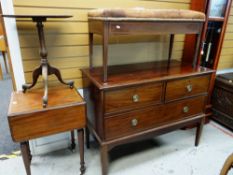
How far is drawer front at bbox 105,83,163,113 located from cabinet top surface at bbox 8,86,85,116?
0.69ft

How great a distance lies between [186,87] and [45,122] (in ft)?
3.99

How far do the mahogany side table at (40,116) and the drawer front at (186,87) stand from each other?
0.75 m

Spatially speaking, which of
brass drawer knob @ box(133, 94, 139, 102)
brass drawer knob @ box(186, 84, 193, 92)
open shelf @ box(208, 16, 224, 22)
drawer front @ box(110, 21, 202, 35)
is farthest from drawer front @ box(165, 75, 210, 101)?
open shelf @ box(208, 16, 224, 22)

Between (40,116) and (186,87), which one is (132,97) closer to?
(186,87)

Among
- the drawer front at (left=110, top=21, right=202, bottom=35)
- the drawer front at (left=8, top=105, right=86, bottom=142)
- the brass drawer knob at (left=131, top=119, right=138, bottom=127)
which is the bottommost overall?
the brass drawer knob at (left=131, top=119, right=138, bottom=127)

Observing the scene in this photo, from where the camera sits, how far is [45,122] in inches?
53.9

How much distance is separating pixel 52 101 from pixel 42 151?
2.63 feet

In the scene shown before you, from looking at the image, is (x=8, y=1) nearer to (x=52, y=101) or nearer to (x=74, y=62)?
(x=74, y=62)

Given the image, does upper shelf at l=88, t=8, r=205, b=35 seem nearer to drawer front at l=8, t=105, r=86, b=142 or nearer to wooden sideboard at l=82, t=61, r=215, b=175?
wooden sideboard at l=82, t=61, r=215, b=175

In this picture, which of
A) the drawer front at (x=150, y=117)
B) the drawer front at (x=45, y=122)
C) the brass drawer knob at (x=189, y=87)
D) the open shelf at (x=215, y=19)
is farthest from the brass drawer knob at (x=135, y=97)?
the open shelf at (x=215, y=19)

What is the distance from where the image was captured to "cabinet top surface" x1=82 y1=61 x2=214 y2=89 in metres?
1.49

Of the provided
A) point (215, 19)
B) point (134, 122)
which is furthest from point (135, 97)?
point (215, 19)

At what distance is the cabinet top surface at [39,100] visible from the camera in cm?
134

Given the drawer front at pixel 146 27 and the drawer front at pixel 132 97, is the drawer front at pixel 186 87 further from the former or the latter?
the drawer front at pixel 146 27
